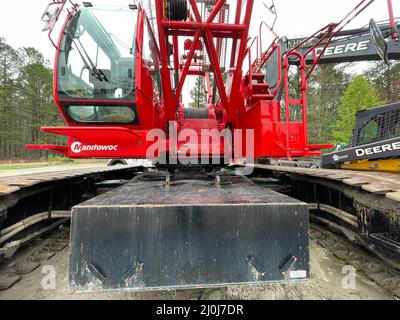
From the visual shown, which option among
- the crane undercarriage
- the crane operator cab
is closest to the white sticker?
the crane undercarriage

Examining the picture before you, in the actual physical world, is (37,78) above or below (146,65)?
above

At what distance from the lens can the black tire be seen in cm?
244

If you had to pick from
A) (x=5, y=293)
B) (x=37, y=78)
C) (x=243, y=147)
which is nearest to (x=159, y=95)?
(x=243, y=147)

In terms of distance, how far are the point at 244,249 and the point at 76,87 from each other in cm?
249

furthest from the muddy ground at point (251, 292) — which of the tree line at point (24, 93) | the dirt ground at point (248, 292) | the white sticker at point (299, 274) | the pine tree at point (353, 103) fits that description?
the tree line at point (24, 93)

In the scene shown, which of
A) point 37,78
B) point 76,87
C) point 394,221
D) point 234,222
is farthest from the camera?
point 37,78

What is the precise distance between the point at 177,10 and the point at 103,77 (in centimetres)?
110

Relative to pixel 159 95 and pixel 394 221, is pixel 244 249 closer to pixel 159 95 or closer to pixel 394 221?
pixel 394 221

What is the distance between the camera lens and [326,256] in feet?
9.34

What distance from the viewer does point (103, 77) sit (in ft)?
8.99

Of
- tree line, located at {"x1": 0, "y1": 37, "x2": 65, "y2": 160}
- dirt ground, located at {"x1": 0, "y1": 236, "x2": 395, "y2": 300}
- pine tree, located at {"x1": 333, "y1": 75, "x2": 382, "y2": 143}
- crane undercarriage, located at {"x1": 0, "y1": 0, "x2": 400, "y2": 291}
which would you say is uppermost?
tree line, located at {"x1": 0, "y1": 37, "x2": 65, "y2": 160}

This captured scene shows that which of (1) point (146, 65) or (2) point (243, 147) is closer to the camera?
(1) point (146, 65)

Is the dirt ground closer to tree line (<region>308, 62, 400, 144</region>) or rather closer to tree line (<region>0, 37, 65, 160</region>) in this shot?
tree line (<region>308, 62, 400, 144</region>)

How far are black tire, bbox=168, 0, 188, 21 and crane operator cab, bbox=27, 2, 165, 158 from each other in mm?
456
